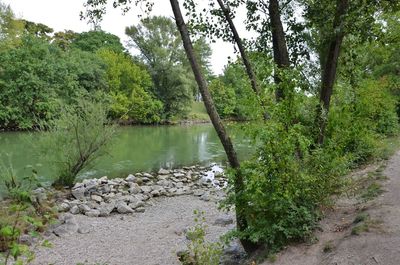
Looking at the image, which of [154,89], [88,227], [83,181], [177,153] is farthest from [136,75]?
[88,227]

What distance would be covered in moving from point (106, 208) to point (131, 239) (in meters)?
2.44

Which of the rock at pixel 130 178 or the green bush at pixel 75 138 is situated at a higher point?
the green bush at pixel 75 138

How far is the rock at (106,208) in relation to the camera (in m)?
9.81

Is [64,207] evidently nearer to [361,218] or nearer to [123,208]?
[123,208]

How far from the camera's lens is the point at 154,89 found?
43750 mm

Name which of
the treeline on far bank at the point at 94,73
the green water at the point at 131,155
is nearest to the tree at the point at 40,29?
the treeline on far bank at the point at 94,73

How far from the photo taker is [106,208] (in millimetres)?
10109

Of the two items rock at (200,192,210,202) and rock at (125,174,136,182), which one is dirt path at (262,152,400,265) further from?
rock at (125,174,136,182)

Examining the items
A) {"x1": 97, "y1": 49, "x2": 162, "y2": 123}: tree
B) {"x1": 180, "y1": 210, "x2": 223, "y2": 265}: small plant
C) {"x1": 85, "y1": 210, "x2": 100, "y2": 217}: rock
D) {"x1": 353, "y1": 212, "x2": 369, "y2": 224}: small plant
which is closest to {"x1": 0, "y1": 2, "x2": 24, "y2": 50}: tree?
{"x1": 97, "y1": 49, "x2": 162, "y2": 123}: tree

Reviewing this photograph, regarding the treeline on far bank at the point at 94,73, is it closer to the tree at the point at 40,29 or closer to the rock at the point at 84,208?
the tree at the point at 40,29

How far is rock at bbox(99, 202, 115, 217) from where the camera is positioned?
32.2 feet

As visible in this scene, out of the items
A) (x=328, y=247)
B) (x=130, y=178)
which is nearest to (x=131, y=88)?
(x=130, y=178)

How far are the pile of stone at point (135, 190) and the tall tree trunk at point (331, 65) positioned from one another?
6088 mm

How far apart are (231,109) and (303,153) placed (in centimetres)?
125
